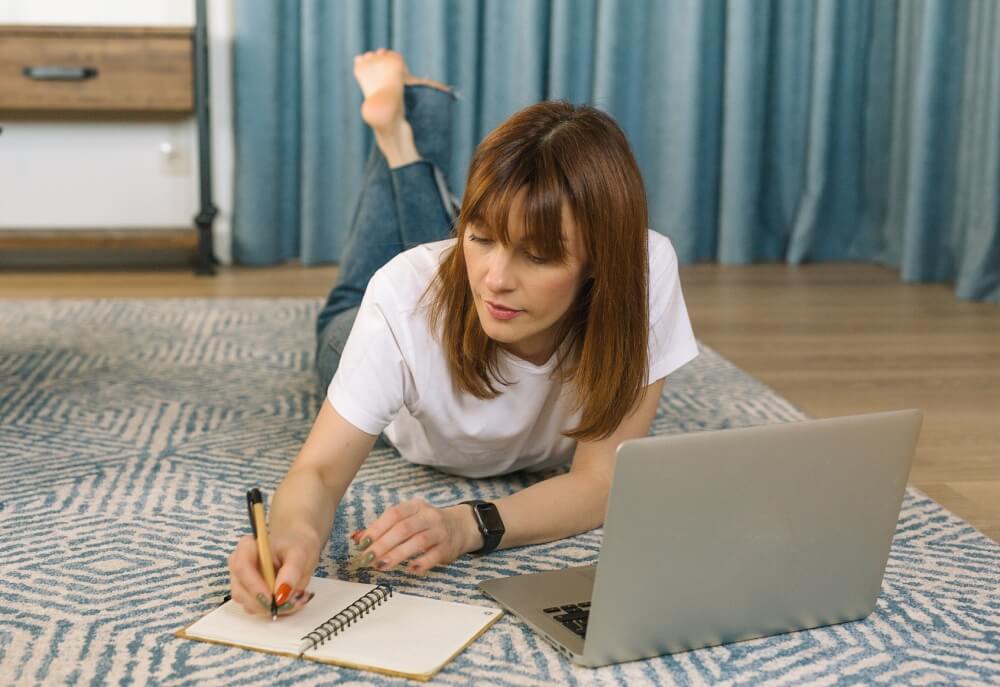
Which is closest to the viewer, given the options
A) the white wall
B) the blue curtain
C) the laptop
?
the laptop

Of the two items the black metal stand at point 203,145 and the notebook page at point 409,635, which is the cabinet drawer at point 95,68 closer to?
the black metal stand at point 203,145

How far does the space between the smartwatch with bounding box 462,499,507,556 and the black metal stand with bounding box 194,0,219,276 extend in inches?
90.5

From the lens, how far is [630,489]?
896 mm

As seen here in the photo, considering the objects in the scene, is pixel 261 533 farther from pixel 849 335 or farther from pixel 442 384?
pixel 849 335

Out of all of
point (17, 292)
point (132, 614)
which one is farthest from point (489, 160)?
point (17, 292)

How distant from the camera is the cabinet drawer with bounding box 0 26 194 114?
3148 millimetres

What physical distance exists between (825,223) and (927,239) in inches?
19.6

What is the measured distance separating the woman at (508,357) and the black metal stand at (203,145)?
6.41ft

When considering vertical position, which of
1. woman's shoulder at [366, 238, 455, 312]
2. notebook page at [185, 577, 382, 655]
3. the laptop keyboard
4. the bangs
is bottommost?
the laptop keyboard

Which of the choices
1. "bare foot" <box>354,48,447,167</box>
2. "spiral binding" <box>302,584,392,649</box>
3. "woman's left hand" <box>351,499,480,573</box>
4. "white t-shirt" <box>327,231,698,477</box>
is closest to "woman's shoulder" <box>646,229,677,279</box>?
"white t-shirt" <box>327,231,698,477</box>

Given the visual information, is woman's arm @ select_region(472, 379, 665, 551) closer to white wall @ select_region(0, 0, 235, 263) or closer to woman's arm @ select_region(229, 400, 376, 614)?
woman's arm @ select_region(229, 400, 376, 614)

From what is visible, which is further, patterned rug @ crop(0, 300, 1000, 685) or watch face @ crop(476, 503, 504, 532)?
watch face @ crop(476, 503, 504, 532)

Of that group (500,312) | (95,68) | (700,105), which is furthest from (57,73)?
(500,312)

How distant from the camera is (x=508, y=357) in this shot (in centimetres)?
131
